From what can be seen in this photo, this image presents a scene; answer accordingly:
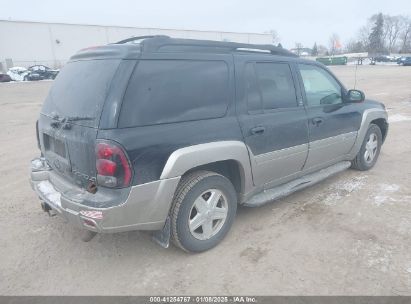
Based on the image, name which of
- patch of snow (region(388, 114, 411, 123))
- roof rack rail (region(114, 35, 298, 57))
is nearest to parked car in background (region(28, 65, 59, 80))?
patch of snow (region(388, 114, 411, 123))

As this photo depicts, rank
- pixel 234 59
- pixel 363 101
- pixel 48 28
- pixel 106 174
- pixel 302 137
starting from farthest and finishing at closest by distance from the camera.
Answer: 1. pixel 48 28
2. pixel 363 101
3. pixel 302 137
4. pixel 234 59
5. pixel 106 174

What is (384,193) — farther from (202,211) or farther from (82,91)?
(82,91)

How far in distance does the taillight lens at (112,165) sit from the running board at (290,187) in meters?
1.50

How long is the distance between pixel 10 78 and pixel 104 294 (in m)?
36.9

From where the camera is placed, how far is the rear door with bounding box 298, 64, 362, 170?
4.30 metres

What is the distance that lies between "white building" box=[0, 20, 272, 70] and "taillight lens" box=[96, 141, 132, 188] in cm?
5648

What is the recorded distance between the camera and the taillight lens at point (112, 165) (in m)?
2.72

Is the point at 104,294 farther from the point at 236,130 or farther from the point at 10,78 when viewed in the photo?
the point at 10,78

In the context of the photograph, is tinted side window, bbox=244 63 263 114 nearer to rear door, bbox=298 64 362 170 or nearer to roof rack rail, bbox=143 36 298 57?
roof rack rail, bbox=143 36 298 57

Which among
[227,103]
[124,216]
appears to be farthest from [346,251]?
[124,216]

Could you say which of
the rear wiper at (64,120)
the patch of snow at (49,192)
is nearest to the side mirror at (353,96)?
the rear wiper at (64,120)

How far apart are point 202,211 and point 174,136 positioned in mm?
820

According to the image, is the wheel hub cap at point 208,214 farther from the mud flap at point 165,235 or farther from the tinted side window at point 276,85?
the tinted side window at point 276,85

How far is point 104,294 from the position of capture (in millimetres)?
2904
